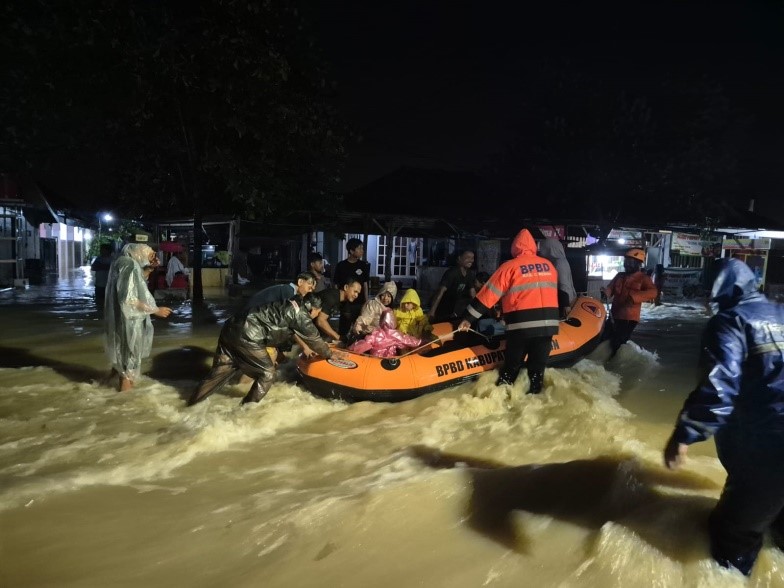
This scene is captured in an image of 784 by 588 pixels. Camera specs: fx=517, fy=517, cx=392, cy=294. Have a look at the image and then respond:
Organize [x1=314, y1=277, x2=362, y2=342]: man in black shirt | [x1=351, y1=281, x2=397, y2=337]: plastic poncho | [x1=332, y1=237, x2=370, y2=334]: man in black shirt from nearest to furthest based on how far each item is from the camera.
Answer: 1. [x1=314, y1=277, x2=362, y2=342]: man in black shirt
2. [x1=351, y1=281, x2=397, y2=337]: plastic poncho
3. [x1=332, y1=237, x2=370, y2=334]: man in black shirt

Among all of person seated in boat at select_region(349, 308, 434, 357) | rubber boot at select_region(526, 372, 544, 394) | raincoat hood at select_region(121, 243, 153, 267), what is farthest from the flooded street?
raincoat hood at select_region(121, 243, 153, 267)

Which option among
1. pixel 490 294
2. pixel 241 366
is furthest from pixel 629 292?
pixel 241 366

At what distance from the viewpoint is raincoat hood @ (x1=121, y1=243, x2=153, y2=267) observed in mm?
5355

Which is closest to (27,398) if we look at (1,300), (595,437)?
(595,437)

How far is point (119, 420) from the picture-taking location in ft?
16.1

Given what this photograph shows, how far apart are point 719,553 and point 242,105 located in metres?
10.4

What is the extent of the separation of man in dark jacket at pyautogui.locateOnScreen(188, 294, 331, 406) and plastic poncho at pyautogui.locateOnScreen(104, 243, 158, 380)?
1004 millimetres

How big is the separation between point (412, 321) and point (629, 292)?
2904 mm

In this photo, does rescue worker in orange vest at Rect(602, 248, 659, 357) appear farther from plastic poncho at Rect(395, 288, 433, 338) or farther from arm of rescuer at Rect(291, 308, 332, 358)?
arm of rescuer at Rect(291, 308, 332, 358)

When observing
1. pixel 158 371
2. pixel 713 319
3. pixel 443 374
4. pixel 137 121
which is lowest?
pixel 158 371

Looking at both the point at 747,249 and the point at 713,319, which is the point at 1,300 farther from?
the point at 747,249

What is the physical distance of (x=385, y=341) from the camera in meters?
5.99

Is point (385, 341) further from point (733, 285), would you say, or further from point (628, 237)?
point (628, 237)

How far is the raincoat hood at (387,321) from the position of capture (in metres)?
6.11
